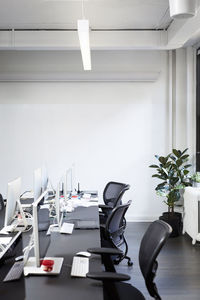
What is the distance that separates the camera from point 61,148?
6.09 meters

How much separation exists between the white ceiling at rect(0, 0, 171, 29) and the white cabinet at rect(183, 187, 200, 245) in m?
2.67

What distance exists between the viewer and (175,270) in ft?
12.5

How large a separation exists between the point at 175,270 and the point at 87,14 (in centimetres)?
363

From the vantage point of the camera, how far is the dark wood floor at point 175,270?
10.7 feet

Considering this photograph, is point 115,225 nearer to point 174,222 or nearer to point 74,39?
point 174,222

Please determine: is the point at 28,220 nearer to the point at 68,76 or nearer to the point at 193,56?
the point at 68,76

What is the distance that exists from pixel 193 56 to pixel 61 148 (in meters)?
2.98

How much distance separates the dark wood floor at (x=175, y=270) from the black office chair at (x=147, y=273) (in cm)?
102

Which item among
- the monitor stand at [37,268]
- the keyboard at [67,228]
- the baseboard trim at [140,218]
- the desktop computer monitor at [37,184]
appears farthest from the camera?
the baseboard trim at [140,218]

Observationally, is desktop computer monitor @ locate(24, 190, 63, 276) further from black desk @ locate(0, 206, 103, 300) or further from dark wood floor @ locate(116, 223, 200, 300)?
dark wood floor @ locate(116, 223, 200, 300)

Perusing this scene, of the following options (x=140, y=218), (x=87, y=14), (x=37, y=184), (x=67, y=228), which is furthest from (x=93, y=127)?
(x=67, y=228)

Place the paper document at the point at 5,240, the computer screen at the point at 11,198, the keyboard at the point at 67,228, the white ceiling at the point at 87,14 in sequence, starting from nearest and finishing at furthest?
the paper document at the point at 5,240 → the computer screen at the point at 11,198 → the keyboard at the point at 67,228 → the white ceiling at the point at 87,14

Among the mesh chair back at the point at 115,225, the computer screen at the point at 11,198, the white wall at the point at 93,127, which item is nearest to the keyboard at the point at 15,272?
the computer screen at the point at 11,198

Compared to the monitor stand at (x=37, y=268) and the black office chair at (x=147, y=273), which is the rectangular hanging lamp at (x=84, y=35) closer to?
the black office chair at (x=147, y=273)
